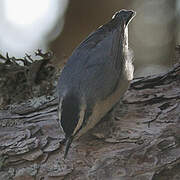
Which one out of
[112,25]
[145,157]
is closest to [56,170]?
[145,157]

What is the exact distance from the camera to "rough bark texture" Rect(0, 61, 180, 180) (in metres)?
3.57

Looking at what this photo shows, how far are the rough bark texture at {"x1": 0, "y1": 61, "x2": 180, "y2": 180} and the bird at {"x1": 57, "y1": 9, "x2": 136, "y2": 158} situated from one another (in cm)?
12

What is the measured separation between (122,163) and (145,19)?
2.84 metres

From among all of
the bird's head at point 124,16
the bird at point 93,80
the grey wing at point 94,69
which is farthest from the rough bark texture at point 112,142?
the bird's head at point 124,16

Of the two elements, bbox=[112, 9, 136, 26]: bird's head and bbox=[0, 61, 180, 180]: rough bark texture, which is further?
bbox=[112, 9, 136, 26]: bird's head

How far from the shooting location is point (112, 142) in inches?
147

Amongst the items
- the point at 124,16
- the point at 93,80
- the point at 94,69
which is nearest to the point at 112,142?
the point at 93,80

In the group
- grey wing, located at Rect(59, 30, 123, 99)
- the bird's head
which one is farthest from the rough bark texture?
the bird's head

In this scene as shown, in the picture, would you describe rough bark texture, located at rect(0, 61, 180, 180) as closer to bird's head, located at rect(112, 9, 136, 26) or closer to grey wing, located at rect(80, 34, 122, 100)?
grey wing, located at rect(80, 34, 122, 100)

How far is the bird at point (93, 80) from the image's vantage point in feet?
12.0

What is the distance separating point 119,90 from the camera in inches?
160

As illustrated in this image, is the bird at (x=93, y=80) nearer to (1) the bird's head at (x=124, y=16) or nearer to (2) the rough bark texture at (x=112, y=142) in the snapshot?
(1) the bird's head at (x=124, y=16)

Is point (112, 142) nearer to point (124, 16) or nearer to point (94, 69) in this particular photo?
point (94, 69)

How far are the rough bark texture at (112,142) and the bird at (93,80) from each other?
124mm
